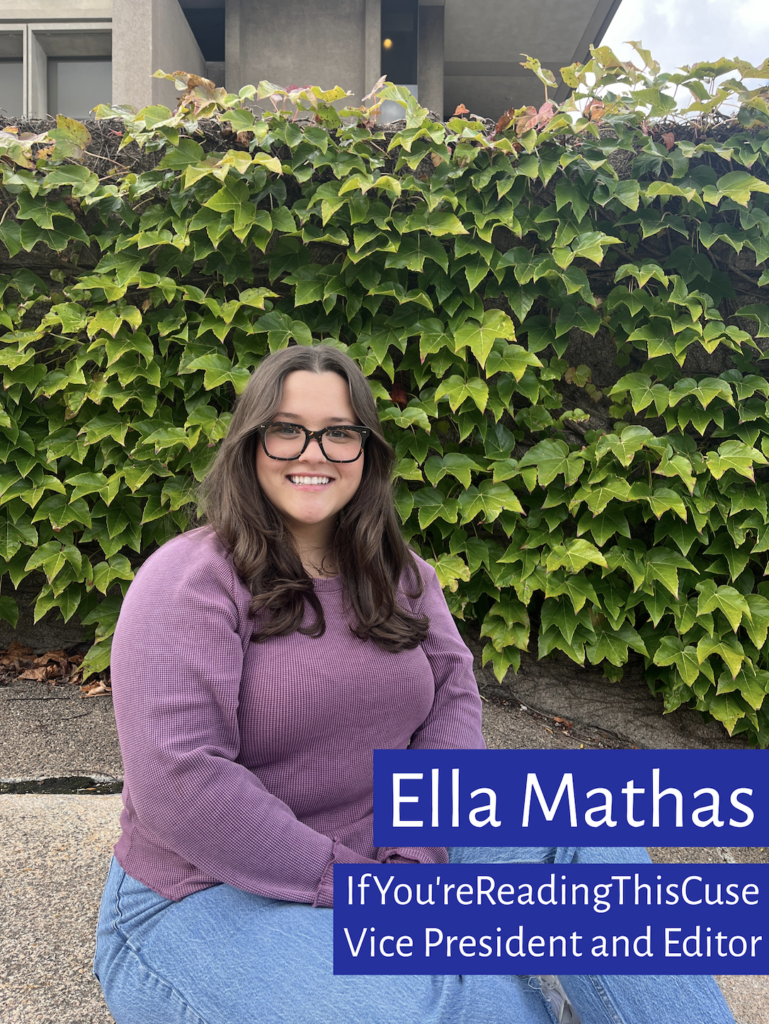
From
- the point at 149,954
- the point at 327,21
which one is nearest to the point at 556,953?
the point at 149,954

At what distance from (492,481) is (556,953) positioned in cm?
185

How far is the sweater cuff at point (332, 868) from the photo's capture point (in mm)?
1235

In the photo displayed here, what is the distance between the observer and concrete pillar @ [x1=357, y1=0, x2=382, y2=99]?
23.2ft

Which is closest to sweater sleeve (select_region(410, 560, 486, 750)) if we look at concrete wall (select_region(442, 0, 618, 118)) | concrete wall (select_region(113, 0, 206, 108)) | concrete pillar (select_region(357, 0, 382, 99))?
concrete wall (select_region(113, 0, 206, 108))

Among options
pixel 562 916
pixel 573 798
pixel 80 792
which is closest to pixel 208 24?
pixel 80 792

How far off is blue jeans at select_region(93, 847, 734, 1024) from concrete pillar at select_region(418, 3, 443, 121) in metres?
8.14

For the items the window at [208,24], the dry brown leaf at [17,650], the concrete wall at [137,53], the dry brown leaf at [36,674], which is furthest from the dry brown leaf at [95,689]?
the window at [208,24]

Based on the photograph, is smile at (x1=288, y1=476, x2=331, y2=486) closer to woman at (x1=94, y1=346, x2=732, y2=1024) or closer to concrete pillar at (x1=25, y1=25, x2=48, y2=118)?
woman at (x1=94, y1=346, x2=732, y2=1024)

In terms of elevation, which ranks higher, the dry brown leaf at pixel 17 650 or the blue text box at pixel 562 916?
the blue text box at pixel 562 916

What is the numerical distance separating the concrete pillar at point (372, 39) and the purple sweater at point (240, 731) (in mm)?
7117

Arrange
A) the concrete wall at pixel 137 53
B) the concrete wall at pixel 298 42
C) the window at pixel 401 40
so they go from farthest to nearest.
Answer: the window at pixel 401 40
the concrete wall at pixel 298 42
the concrete wall at pixel 137 53

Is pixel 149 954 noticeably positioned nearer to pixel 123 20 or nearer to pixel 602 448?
pixel 602 448

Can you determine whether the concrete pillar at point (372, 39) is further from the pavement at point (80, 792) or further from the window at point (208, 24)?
the pavement at point (80, 792)

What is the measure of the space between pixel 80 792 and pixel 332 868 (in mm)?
1644
